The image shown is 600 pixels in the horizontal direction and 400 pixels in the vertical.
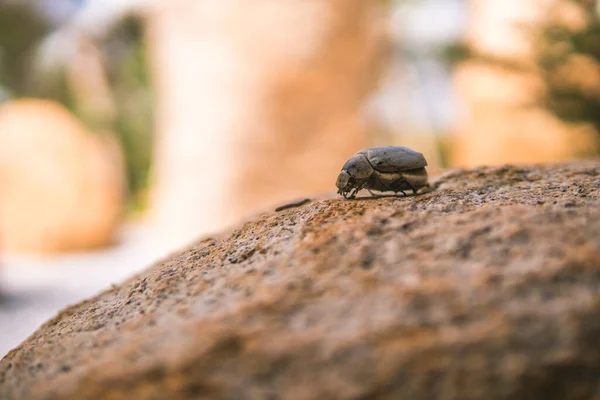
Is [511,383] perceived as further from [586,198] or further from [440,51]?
[440,51]

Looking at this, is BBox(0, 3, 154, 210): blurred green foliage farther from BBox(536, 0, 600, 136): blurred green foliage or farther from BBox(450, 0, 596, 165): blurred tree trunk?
BBox(536, 0, 600, 136): blurred green foliage

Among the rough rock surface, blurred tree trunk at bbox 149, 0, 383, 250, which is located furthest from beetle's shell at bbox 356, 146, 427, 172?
blurred tree trunk at bbox 149, 0, 383, 250

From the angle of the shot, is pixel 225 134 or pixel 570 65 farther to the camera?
pixel 225 134

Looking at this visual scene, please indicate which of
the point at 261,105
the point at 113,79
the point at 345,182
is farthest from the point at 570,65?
the point at 113,79

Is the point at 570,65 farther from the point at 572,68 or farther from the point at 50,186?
the point at 50,186

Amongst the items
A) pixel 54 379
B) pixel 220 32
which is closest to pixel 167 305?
pixel 54 379

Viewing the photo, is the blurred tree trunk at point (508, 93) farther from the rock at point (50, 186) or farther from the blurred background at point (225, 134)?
the rock at point (50, 186)
